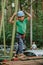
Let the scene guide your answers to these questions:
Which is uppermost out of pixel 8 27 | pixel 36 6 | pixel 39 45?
pixel 36 6

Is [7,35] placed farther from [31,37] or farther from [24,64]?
[24,64]

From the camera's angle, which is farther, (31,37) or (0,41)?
(31,37)

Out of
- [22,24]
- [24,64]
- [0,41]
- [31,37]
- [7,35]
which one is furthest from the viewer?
[31,37]

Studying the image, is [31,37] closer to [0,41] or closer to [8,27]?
[8,27]

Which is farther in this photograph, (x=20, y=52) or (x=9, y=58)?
(x=20, y=52)

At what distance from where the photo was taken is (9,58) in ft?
16.4

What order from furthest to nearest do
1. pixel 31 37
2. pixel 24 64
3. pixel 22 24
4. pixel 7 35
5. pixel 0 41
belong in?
pixel 31 37
pixel 7 35
pixel 0 41
pixel 22 24
pixel 24 64

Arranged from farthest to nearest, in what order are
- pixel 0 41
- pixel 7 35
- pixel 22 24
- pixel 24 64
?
pixel 7 35 → pixel 0 41 → pixel 22 24 → pixel 24 64

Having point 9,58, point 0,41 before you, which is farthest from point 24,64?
point 0,41

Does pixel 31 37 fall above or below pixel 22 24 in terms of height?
below

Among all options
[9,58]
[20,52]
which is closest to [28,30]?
[20,52]

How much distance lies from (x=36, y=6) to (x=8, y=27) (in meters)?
1.81

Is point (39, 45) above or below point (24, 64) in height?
below

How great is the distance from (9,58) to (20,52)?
3.20 ft
